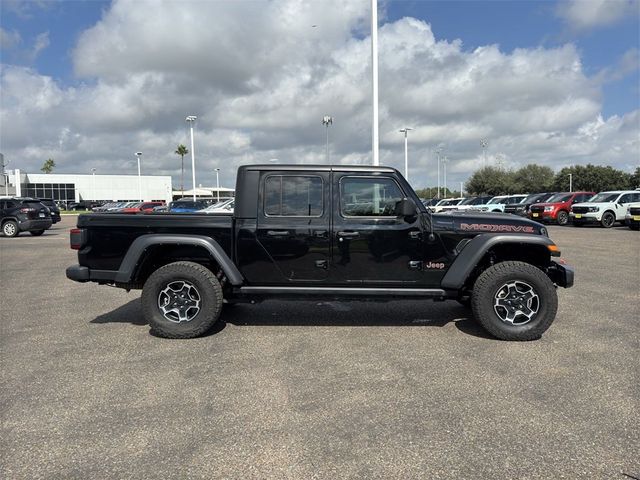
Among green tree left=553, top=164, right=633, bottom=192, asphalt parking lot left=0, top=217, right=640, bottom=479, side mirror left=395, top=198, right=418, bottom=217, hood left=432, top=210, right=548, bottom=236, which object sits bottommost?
asphalt parking lot left=0, top=217, right=640, bottom=479

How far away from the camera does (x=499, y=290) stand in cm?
535

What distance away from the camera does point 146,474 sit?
9.25 ft

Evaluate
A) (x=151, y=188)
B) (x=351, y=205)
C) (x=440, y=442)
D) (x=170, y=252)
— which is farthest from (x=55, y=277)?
(x=151, y=188)

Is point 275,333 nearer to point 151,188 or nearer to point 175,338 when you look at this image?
point 175,338

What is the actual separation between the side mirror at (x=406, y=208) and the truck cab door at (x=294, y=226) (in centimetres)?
78

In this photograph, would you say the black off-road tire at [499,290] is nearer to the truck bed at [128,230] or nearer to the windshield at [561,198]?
the truck bed at [128,230]

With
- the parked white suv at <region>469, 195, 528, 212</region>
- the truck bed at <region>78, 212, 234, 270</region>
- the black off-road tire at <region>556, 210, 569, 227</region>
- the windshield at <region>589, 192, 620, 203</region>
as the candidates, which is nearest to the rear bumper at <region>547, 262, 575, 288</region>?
the truck bed at <region>78, 212, 234, 270</region>

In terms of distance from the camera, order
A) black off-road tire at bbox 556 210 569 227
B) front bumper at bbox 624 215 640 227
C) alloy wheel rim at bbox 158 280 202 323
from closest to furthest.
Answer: alloy wheel rim at bbox 158 280 202 323 < front bumper at bbox 624 215 640 227 < black off-road tire at bbox 556 210 569 227

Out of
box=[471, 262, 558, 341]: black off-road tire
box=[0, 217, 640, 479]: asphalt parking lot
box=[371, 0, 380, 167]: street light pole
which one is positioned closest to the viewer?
box=[0, 217, 640, 479]: asphalt parking lot

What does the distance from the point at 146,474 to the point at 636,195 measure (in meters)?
27.0

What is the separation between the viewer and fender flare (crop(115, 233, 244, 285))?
540cm

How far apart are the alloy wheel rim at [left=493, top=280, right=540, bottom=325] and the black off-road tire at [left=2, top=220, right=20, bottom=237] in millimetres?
21360

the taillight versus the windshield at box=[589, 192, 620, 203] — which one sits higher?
the windshield at box=[589, 192, 620, 203]

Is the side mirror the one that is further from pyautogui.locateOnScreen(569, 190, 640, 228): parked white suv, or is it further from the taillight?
pyautogui.locateOnScreen(569, 190, 640, 228): parked white suv
